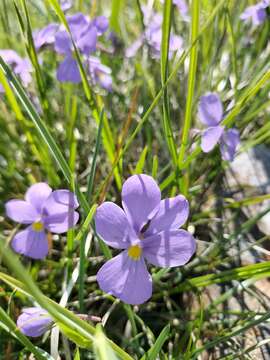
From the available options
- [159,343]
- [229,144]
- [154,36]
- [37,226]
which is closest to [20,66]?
[154,36]

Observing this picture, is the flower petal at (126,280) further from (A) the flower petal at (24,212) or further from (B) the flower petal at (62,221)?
(A) the flower petal at (24,212)

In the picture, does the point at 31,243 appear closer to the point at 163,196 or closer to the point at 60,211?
the point at 60,211

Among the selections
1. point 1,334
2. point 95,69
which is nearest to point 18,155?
point 95,69

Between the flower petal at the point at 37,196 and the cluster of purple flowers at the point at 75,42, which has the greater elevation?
the cluster of purple flowers at the point at 75,42

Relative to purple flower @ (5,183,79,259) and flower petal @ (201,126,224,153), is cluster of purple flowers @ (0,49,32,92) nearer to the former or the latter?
purple flower @ (5,183,79,259)

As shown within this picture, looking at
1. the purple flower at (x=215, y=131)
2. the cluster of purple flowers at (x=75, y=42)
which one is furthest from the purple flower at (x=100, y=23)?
the purple flower at (x=215, y=131)

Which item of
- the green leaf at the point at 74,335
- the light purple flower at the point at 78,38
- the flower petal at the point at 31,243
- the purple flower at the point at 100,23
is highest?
the purple flower at the point at 100,23

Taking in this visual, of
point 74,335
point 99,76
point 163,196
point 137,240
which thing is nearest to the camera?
point 74,335
